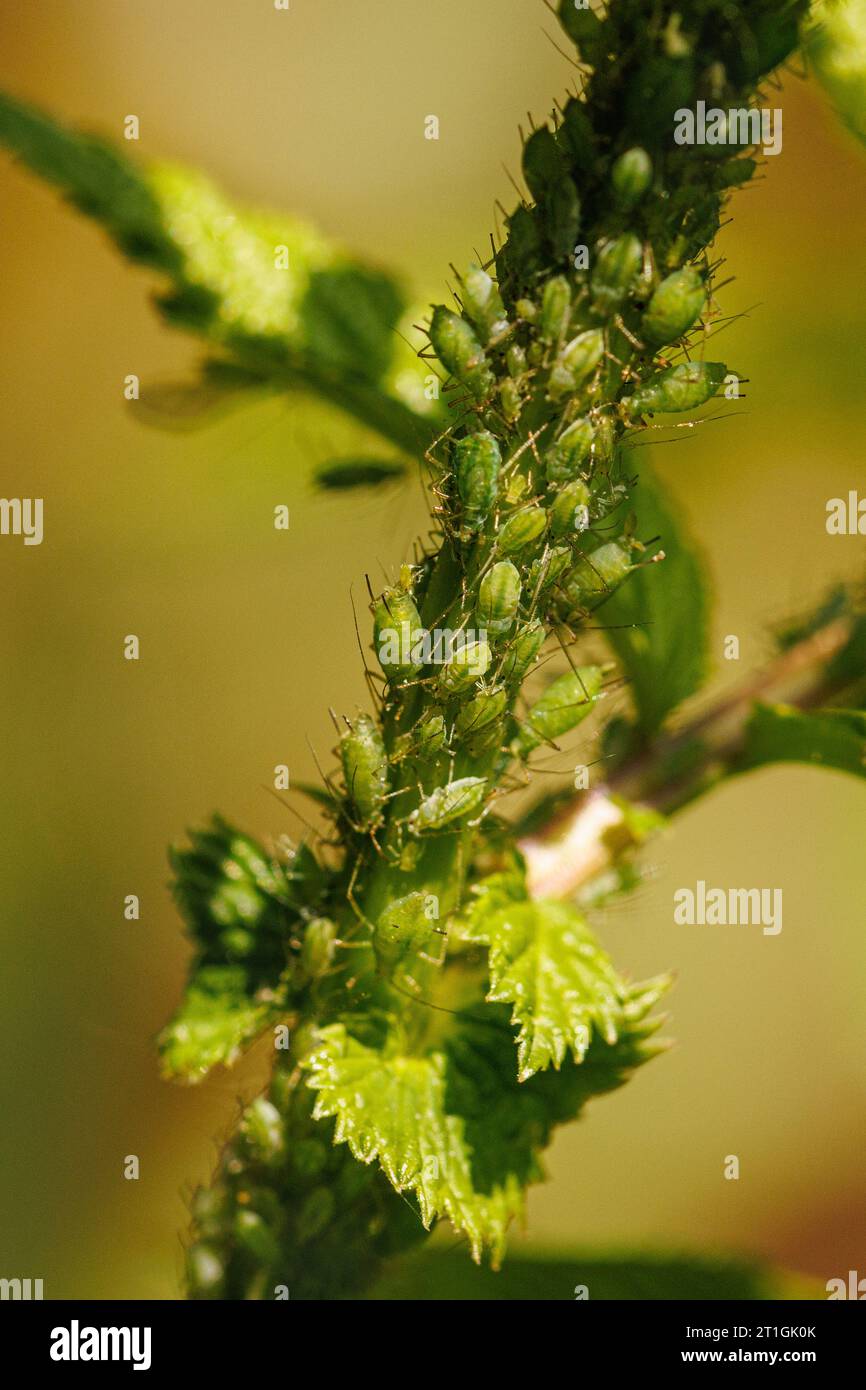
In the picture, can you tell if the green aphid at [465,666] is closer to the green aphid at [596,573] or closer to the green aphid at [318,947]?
the green aphid at [596,573]

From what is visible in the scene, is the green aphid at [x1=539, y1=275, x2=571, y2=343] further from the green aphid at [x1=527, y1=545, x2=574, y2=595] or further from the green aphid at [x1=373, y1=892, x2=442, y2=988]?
the green aphid at [x1=373, y1=892, x2=442, y2=988]

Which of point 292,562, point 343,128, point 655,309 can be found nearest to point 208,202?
point 655,309

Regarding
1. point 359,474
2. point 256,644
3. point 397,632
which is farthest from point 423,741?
point 256,644

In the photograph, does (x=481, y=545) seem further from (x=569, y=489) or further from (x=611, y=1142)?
(x=611, y=1142)

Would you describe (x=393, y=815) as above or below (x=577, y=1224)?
above

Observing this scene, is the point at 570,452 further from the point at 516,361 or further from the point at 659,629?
the point at 659,629

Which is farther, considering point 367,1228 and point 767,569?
point 767,569

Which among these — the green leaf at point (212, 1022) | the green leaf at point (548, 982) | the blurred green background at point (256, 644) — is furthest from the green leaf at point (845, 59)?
the blurred green background at point (256, 644)
